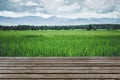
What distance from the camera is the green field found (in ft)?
14.5

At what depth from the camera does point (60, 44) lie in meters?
4.70

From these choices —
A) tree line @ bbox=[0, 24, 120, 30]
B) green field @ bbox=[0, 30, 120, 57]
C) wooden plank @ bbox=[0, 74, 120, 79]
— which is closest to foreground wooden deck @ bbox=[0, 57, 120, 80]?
wooden plank @ bbox=[0, 74, 120, 79]

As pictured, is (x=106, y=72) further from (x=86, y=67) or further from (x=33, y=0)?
(x=33, y=0)

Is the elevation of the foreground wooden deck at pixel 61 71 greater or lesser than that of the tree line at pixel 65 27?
lesser

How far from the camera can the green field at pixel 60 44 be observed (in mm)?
4418

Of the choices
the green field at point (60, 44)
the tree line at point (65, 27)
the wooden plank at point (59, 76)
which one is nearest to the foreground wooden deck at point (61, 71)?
the wooden plank at point (59, 76)

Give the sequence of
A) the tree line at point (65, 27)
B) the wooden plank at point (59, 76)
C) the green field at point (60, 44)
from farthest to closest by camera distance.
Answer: the tree line at point (65, 27) → the green field at point (60, 44) → the wooden plank at point (59, 76)

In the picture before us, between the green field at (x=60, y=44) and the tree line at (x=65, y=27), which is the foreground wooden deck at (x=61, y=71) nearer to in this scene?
the green field at (x=60, y=44)

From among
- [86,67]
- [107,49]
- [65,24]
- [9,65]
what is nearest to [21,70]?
[9,65]

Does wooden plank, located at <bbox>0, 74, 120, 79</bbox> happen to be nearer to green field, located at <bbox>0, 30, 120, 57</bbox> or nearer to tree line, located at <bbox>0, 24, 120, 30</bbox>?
green field, located at <bbox>0, 30, 120, 57</bbox>

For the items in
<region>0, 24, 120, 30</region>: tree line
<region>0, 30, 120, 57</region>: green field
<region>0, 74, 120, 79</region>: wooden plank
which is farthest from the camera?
<region>0, 24, 120, 30</region>: tree line

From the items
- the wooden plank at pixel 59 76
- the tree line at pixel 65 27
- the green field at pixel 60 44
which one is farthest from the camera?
the tree line at pixel 65 27

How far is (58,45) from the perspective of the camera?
15.3ft

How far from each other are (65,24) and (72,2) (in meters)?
0.49
